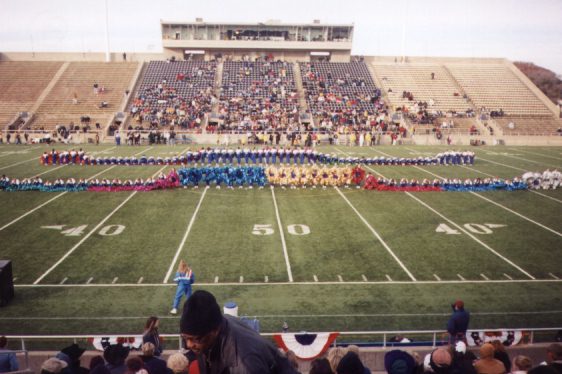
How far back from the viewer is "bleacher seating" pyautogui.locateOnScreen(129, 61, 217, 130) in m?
39.4

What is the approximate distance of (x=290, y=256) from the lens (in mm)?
11664

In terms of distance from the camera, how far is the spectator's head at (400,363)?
4324 millimetres

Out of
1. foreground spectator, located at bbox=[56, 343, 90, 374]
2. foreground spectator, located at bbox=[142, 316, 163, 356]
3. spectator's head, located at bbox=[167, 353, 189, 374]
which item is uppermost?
spectator's head, located at bbox=[167, 353, 189, 374]

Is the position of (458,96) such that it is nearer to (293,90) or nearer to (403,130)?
(403,130)

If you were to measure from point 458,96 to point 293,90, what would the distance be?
55.1 feet

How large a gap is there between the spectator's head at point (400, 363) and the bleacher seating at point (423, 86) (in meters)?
42.1

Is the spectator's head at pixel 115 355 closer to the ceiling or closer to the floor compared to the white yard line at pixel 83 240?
closer to the ceiling

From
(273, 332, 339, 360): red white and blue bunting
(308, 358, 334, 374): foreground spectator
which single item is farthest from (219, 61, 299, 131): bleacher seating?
(308, 358, 334, 374): foreground spectator

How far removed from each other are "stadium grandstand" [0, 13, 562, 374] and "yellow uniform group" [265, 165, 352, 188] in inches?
3.0

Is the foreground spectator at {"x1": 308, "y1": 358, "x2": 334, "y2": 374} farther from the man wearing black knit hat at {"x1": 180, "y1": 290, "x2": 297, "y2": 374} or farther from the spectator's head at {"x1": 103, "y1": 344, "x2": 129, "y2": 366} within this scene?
the spectator's head at {"x1": 103, "y1": 344, "x2": 129, "y2": 366}

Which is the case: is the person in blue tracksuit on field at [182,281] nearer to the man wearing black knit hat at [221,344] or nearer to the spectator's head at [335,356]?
the spectator's head at [335,356]

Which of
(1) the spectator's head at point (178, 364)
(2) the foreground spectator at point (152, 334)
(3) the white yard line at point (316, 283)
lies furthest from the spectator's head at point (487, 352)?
(3) the white yard line at point (316, 283)

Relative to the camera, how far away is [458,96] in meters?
46.7

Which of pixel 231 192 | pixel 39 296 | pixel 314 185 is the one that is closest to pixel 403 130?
pixel 314 185
